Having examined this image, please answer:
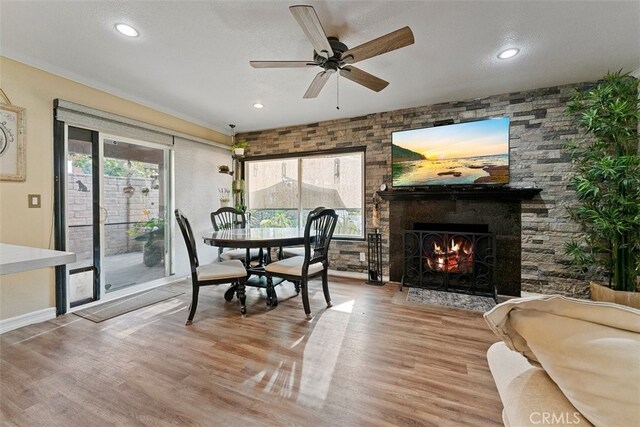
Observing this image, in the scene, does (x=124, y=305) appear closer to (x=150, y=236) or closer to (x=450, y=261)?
(x=150, y=236)

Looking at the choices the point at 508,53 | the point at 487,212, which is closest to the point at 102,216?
the point at 508,53

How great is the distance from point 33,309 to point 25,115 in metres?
1.87

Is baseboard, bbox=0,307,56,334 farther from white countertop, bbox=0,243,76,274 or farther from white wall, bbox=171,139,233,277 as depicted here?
white countertop, bbox=0,243,76,274

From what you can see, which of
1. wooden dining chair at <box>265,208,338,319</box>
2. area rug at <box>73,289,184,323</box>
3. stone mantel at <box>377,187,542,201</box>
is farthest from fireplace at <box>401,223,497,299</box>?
area rug at <box>73,289,184,323</box>

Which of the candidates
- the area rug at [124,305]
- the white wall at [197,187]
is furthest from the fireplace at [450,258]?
the white wall at [197,187]

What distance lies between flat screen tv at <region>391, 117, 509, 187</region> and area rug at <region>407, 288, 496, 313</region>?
4.68 feet

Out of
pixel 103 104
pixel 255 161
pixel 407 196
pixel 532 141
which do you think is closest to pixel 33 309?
pixel 103 104

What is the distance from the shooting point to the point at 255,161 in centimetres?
500

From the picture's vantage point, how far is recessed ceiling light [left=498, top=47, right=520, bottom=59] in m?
2.32

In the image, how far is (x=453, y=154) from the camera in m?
3.40

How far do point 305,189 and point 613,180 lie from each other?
375 centimetres

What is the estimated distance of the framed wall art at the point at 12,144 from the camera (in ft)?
7.70

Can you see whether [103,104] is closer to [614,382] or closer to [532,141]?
[614,382]

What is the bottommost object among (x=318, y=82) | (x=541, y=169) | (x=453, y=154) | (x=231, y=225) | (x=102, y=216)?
(x=231, y=225)
